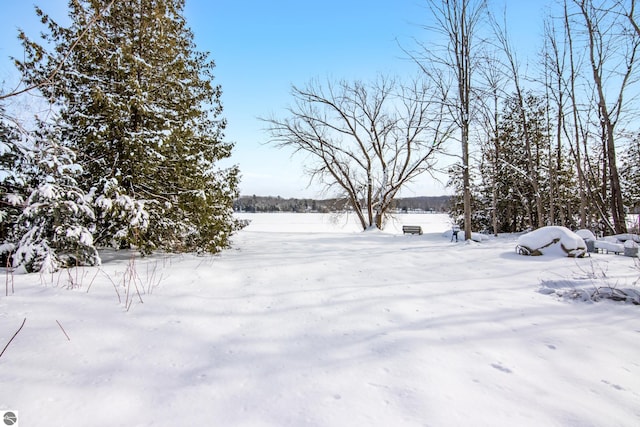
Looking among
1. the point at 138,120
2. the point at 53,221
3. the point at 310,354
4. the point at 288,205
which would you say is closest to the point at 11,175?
the point at 53,221

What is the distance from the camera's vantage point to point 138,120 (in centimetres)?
627

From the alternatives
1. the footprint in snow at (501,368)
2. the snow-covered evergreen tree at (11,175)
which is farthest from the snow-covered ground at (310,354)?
the snow-covered evergreen tree at (11,175)

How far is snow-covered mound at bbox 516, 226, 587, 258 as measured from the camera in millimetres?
6723

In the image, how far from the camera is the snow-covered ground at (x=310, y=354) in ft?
5.51

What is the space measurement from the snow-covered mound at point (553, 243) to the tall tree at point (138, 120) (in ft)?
25.1

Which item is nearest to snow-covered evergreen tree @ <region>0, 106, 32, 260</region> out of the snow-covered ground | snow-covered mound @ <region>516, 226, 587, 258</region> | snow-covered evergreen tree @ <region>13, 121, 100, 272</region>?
snow-covered evergreen tree @ <region>13, 121, 100, 272</region>

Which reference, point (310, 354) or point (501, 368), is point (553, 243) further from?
point (310, 354)

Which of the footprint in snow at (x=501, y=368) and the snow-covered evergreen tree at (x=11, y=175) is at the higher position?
the snow-covered evergreen tree at (x=11, y=175)

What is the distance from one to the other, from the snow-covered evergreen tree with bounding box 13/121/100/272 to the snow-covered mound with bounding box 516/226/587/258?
9.35m

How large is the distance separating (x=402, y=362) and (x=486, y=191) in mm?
18298

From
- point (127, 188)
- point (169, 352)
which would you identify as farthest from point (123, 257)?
point (169, 352)

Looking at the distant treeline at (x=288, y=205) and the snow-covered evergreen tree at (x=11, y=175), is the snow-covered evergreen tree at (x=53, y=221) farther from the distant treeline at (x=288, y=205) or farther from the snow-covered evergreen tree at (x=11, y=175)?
the distant treeline at (x=288, y=205)

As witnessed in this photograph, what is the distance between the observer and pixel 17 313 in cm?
282

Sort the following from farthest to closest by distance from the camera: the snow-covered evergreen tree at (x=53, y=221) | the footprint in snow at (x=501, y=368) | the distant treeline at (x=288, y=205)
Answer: the distant treeline at (x=288, y=205), the snow-covered evergreen tree at (x=53, y=221), the footprint in snow at (x=501, y=368)
